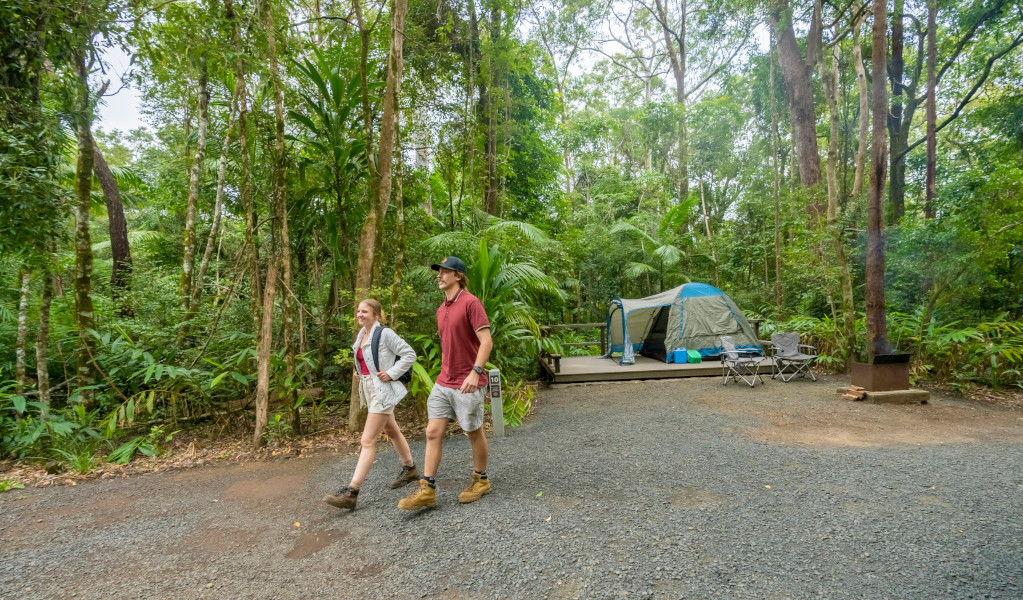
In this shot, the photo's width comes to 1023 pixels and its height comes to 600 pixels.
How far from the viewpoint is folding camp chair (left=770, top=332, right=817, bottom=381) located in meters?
7.25

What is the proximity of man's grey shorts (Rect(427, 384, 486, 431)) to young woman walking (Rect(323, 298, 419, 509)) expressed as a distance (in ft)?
0.77

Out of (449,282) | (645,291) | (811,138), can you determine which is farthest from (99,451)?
(811,138)

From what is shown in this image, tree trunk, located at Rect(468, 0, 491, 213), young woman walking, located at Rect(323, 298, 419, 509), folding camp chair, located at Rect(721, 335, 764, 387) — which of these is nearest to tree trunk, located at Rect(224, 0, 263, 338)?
young woman walking, located at Rect(323, 298, 419, 509)

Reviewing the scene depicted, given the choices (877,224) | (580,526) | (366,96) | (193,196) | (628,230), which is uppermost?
(628,230)

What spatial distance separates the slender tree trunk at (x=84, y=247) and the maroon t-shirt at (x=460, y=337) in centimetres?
416

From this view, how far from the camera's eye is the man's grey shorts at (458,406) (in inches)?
112

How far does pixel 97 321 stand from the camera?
16.9 feet

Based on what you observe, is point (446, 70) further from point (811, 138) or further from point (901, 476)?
point (811, 138)

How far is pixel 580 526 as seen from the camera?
2.66 m

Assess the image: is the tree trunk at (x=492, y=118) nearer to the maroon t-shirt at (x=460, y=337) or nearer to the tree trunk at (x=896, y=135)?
the maroon t-shirt at (x=460, y=337)

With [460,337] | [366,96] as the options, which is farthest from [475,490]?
[366,96]

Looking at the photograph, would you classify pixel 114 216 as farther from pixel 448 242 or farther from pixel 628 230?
pixel 628 230

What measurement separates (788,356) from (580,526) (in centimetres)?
612

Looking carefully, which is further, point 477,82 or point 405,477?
point 477,82
